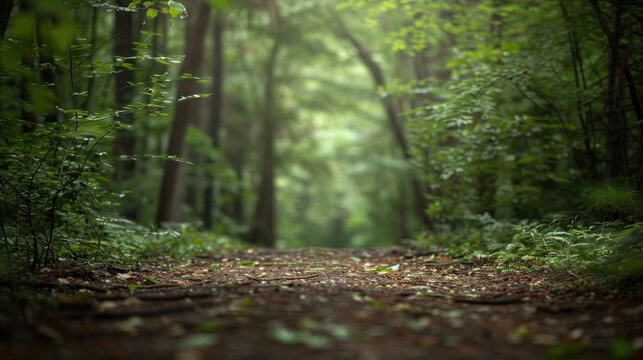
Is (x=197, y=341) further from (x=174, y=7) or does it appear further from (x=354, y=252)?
(x=354, y=252)

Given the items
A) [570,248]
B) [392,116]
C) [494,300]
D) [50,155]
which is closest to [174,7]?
[50,155]

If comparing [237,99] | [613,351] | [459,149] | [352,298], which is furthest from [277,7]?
[613,351]

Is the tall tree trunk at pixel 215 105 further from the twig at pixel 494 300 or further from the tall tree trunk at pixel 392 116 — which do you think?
the twig at pixel 494 300

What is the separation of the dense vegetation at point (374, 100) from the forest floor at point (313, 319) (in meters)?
0.57

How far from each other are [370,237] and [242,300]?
54.4ft

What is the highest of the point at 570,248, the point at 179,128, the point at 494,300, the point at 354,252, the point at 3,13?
the point at 3,13

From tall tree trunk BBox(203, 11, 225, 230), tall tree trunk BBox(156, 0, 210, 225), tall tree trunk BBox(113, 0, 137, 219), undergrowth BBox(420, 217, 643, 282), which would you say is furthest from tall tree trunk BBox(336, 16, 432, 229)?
tall tree trunk BBox(113, 0, 137, 219)

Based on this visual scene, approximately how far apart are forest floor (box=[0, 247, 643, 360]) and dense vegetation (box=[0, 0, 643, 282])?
57 cm

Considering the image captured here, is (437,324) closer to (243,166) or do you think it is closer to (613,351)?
(613,351)

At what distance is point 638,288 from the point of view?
9.54ft

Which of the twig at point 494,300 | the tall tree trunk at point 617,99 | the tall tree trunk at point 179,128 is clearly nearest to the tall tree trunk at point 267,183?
the tall tree trunk at point 179,128

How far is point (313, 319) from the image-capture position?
2471 mm

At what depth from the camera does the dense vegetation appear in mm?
3543

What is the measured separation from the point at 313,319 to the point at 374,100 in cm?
625
